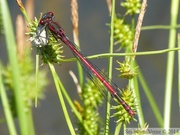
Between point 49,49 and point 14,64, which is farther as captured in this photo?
point 49,49

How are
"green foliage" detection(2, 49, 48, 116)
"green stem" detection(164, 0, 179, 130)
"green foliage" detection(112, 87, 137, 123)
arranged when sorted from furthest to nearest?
"green foliage" detection(2, 49, 48, 116) → "green stem" detection(164, 0, 179, 130) → "green foliage" detection(112, 87, 137, 123)

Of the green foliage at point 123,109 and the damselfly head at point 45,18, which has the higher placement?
the damselfly head at point 45,18

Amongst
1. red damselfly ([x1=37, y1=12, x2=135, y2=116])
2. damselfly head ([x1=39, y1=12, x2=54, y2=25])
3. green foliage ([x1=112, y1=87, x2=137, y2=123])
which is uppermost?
damselfly head ([x1=39, y1=12, x2=54, y2=25])

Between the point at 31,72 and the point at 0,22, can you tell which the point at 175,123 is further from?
the point at 0,22

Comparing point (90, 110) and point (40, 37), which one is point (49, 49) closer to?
point (40, 37)

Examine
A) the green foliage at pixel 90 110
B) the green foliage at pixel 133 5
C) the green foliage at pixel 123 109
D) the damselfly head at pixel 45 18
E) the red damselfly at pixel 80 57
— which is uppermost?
the green foliage at pixel 133 5

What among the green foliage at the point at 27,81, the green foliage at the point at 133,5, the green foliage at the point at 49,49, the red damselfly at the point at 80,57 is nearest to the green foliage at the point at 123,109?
the red damselfly at the point at 80,57

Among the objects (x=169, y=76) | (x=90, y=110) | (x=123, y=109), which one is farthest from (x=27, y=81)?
(x=123, y=109)

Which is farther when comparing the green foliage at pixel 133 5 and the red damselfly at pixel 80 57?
the green foliage at pixel 133 5

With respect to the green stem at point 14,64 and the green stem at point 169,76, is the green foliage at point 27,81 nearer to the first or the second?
the green stem at point 169,76

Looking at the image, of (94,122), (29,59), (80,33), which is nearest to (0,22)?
(29,59)

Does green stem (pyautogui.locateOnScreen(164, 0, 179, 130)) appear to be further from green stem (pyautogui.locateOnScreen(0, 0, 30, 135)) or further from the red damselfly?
green stem (pyautogui.locateOnScreen(0, 0, 30, 135))

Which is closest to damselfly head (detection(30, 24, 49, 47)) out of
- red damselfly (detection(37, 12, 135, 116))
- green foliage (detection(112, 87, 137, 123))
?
red damselfly (detection(37, 12, 135, 116))
